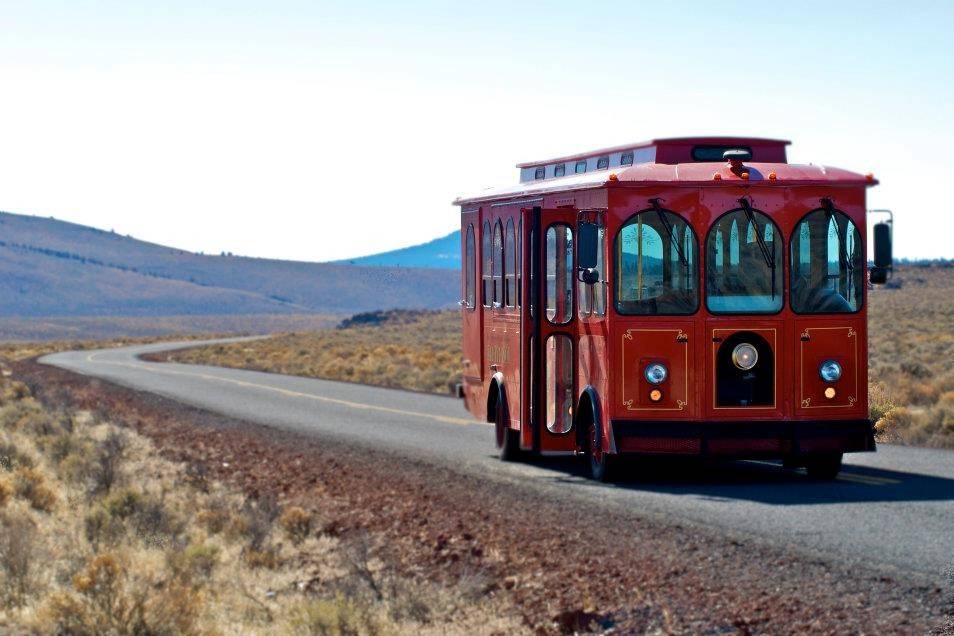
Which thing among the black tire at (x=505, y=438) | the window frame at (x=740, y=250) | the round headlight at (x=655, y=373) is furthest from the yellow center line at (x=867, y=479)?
the black tire at (x=505, y=438)

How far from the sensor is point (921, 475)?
14.6 m

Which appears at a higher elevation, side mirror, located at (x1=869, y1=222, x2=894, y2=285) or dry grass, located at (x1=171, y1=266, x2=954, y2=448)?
side mirror, located at (x1=869, y1=222, x2=894, y2=285)

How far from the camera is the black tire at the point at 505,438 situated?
16578 mm

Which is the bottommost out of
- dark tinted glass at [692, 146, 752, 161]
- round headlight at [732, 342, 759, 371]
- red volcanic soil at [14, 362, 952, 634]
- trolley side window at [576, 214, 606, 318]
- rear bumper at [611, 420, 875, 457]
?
red volcanic soil at [14, 362, 952, 634]

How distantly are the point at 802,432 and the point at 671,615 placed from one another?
5.13 metres

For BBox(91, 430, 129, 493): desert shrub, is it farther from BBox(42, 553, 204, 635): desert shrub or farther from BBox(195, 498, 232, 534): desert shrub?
BBox(42, 553, 204, 635): desert shrub

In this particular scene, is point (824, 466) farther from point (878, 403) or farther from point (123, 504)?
point (878, 403)

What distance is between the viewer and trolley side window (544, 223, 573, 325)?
1482cm

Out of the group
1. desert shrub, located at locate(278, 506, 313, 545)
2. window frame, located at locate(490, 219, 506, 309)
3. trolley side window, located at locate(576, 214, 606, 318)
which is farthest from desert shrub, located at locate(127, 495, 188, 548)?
trolley side window, located at locate(576, 214, 606, 318)

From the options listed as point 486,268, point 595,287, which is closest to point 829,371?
point 595,287

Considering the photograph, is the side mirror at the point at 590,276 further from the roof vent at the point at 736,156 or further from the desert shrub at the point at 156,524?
the desert shrub at the point at 156,524

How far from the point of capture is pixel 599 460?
47.7 feet

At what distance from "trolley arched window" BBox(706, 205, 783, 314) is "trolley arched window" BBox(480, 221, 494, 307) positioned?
3.72m

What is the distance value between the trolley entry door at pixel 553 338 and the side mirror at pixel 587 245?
0.95 meters
